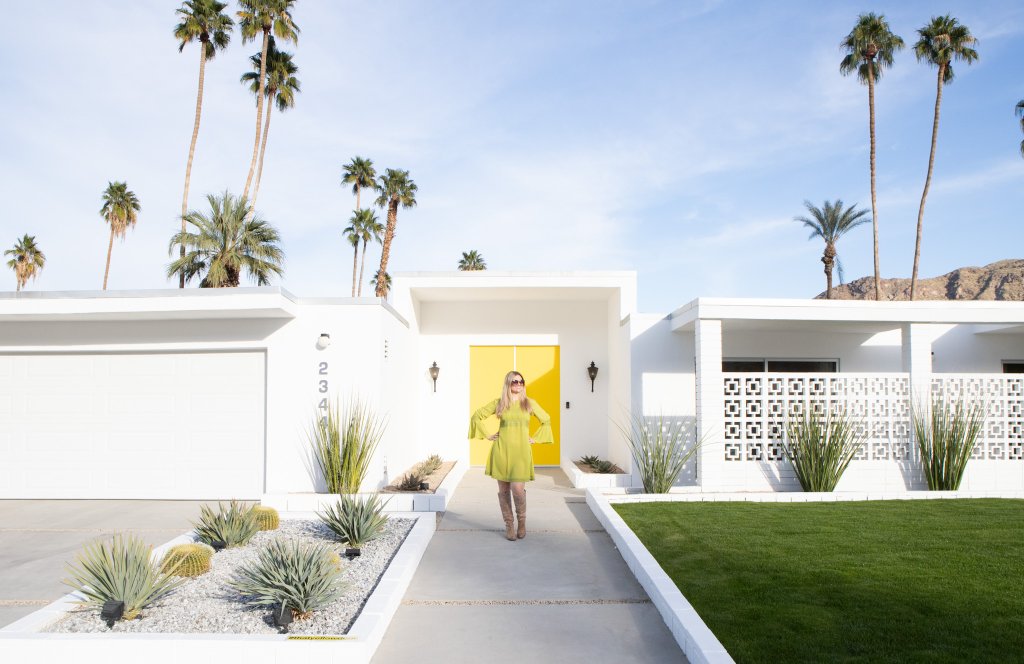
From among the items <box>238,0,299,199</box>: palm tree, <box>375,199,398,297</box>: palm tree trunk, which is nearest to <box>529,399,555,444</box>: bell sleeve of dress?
<box>238,0,299,199</box>: palm tree

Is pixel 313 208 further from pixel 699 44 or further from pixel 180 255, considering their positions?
pixel 699 44

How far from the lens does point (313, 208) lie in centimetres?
2538

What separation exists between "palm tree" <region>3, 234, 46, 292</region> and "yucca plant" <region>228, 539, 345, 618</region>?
39.6 metres

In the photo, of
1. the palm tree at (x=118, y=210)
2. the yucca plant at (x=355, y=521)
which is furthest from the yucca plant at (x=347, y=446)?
the palm tree at (x=118, y=210)

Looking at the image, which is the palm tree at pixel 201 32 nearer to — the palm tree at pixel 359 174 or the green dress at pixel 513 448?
the palm tree at pixel 359 174

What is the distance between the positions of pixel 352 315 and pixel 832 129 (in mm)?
18020

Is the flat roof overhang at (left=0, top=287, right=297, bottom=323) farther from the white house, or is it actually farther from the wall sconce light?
the wall sconce light

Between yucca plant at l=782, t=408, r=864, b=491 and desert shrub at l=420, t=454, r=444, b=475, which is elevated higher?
yucca plant at l=782, t=408, r=864, b=491

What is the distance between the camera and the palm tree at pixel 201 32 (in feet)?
73.5

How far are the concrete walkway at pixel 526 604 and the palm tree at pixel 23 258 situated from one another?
3808cm

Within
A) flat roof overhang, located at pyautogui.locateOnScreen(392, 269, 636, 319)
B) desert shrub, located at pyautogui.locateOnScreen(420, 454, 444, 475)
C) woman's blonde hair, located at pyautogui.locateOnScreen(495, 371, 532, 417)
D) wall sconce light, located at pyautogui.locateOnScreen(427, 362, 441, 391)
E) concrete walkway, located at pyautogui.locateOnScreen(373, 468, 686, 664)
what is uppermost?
flat roof overhang, located at pyautogui.locateOnScreen(392, 269, 636, 319)

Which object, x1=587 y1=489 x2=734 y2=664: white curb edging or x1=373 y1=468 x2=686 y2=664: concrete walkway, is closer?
x1=587 y1=489 x2=734 y2=664: white curb edging

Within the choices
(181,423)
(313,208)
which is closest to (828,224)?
(313,208)

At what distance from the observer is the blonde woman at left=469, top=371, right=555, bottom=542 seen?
670 centimetres
